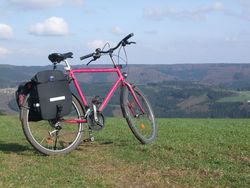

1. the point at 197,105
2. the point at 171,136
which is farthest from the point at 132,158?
the point at 197,105

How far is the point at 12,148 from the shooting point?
26.6ft

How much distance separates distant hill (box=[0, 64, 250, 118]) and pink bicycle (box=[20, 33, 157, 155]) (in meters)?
46.3

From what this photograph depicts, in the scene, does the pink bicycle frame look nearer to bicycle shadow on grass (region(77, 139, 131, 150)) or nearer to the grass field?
bicycle shadow on grass (region(77, 139, 131, 150))

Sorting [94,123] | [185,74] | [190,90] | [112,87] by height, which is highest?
[112,87]

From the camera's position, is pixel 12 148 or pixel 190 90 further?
pixel 190 90

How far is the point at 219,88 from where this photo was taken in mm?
124750

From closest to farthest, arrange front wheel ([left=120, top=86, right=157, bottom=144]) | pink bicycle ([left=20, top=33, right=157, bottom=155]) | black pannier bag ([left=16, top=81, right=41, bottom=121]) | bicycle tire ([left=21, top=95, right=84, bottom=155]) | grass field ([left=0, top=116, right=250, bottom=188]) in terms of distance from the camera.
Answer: grass field ([left=0, top=116, right=250, bottom=188])
black pannier bag ([left=16, top=81, right=41, bottom=121])
pink bicycle ([left=20, top=33, right=157, bottom=155])
bicycle tire ([left=21, top=95, right=84, bottom=155])
front wheel ([left=120, top=86, right=157, bottom=144])

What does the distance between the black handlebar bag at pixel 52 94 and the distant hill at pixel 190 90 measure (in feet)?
155

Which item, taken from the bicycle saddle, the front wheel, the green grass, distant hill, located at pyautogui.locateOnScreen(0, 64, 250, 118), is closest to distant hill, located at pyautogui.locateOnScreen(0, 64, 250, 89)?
distant hill, located at pyautogui.locateOnScreen(0, 64, 250, 118)

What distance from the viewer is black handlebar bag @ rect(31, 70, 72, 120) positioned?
7090mm

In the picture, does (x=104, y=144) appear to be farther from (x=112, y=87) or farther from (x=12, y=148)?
(x=12, y=148)

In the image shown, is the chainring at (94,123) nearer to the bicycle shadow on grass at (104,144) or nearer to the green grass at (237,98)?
the bicycle shadow on grass at (104,144)

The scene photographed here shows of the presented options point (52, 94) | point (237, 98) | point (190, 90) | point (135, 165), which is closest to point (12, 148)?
point (52, 94)

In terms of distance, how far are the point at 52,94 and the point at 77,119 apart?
2.42 ft
